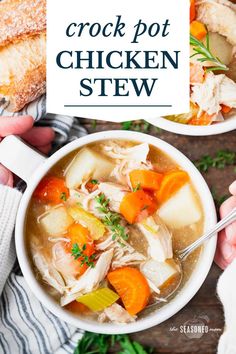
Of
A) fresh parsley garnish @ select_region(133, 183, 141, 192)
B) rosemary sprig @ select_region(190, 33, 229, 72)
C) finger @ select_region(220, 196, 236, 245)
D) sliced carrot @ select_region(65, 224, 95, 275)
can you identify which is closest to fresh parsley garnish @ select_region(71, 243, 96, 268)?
sliced carrot @ select_region(65, 224, 95, 275)

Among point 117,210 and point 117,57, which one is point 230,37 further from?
point 117,210

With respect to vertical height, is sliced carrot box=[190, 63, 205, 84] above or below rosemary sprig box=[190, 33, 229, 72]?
below

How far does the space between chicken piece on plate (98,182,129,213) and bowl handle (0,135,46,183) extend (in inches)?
4.0

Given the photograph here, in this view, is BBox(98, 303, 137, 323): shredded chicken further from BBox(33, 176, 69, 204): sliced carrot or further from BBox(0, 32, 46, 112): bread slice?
BBox(0, 32, 46, 112): bread slice

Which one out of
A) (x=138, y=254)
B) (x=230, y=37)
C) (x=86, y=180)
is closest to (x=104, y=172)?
(x=86, y=180)

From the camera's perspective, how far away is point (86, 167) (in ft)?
2.90

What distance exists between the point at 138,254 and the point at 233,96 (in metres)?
0.29

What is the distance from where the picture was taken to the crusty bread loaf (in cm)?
90

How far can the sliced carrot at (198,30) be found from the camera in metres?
0.89

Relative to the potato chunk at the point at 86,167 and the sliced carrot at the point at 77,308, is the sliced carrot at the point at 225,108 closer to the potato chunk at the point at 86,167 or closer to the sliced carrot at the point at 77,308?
the potato chunk at the point at 86,167

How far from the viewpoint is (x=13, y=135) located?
2.91ft

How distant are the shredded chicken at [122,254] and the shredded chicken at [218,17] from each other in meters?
0.37

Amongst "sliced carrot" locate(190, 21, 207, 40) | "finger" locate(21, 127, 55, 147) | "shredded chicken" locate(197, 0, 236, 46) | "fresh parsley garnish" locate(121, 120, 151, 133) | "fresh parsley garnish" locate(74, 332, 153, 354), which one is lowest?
"fresh parsley garnish" locate(74, 332, 153, 354)

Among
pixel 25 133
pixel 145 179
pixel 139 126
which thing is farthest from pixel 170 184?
pixel 25 133
